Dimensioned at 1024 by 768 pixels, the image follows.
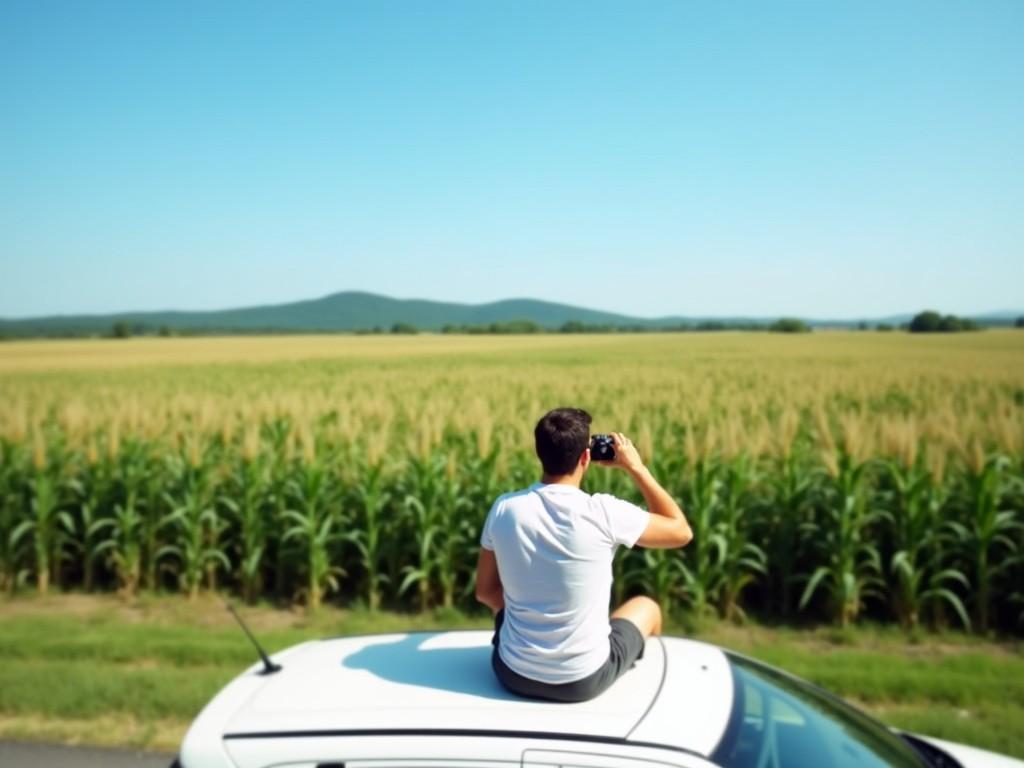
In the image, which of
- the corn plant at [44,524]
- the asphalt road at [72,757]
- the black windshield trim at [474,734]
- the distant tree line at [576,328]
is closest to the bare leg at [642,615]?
the black windshield trim at [474,734]

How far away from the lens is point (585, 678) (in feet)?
7.39

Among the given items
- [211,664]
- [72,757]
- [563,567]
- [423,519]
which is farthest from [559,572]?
[423,519]

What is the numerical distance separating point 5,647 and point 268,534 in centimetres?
248

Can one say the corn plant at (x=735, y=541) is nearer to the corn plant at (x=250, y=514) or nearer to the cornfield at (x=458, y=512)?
the cornfield at (x=458, y=512)

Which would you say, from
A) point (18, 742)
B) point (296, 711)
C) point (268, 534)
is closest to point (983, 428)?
point (268, 534)

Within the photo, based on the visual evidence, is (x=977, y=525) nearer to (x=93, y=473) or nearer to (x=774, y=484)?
(x=774, y=484)

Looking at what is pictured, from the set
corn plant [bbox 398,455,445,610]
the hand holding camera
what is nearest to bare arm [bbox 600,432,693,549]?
the hand holding camera

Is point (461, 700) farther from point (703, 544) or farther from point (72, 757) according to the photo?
point (703, 544)

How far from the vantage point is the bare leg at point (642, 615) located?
→ 2782mm

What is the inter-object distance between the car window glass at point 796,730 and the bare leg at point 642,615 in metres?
0.32

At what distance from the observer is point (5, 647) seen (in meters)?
6.26

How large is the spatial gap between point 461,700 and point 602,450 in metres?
0.94

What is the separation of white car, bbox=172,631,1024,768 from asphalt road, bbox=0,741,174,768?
238 cm

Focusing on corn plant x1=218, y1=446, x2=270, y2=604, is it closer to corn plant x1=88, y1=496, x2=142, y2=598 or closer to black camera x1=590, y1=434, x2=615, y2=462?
corn plant x1=88, y1=496, x2=142, y2=598
